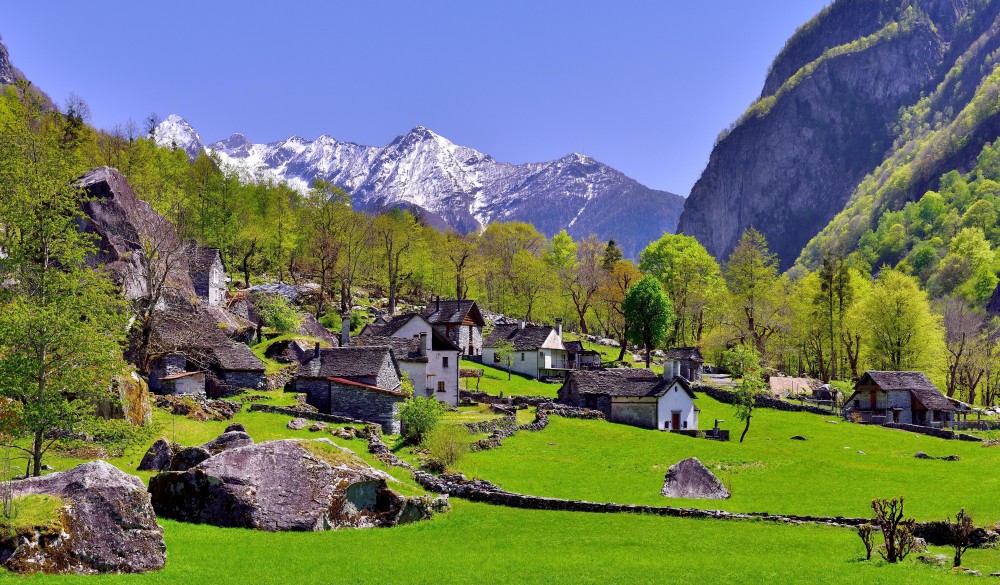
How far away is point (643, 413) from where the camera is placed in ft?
214

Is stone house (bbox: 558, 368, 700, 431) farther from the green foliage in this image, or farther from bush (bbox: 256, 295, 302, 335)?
bush (bbox: 256, 295, 302, 335)

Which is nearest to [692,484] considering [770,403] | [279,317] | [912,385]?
[770,403]

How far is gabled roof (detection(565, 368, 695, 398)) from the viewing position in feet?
214

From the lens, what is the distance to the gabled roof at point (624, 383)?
6519cm

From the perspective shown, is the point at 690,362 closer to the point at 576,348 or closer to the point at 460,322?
the point at 576,348

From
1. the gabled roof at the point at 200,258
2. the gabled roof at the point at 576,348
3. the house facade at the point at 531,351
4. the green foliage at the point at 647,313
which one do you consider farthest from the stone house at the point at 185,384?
the green foliage at the point at 647,313

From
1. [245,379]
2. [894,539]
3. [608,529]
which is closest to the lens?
[894,539]

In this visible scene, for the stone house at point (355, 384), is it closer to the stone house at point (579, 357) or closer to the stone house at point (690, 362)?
the stone house at point (579, 357)

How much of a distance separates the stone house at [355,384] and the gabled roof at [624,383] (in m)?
19.5

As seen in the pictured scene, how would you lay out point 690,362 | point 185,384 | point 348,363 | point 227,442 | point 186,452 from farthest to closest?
1. point 690,362
2. point 348,363
3. point 185,384
4. point 227,442
5. point 186,452

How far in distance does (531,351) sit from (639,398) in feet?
79.3

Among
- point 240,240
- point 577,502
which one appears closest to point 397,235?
point 240,240

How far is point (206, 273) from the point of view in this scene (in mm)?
83188

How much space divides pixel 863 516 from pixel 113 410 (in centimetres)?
3389
